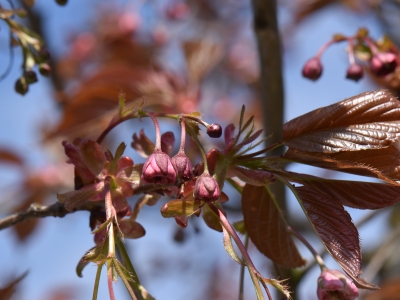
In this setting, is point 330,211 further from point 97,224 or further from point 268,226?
point 97,224

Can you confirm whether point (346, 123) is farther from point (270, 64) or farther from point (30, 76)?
point (30, 76)

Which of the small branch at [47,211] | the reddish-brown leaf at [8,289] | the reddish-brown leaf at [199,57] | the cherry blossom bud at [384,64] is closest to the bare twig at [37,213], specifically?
the small branch at [47,211]

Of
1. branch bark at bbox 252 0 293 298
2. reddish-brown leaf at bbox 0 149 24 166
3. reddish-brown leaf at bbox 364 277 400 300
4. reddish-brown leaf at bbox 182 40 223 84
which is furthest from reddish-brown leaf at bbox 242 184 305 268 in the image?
reddish-brown leaf at bbox 0 149 24 166

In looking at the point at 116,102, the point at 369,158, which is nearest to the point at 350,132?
the point at 369,158

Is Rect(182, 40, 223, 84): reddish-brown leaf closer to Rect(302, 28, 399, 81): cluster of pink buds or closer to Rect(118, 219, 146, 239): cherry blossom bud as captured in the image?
Rect(302, 28, 399, 81): cluster of pink buds

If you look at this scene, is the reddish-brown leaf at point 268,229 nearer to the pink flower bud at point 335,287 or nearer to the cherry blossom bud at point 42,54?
the pink flower bud at point 335,287

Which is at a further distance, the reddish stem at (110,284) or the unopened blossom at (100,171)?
the unopened blossom at (100,171)
